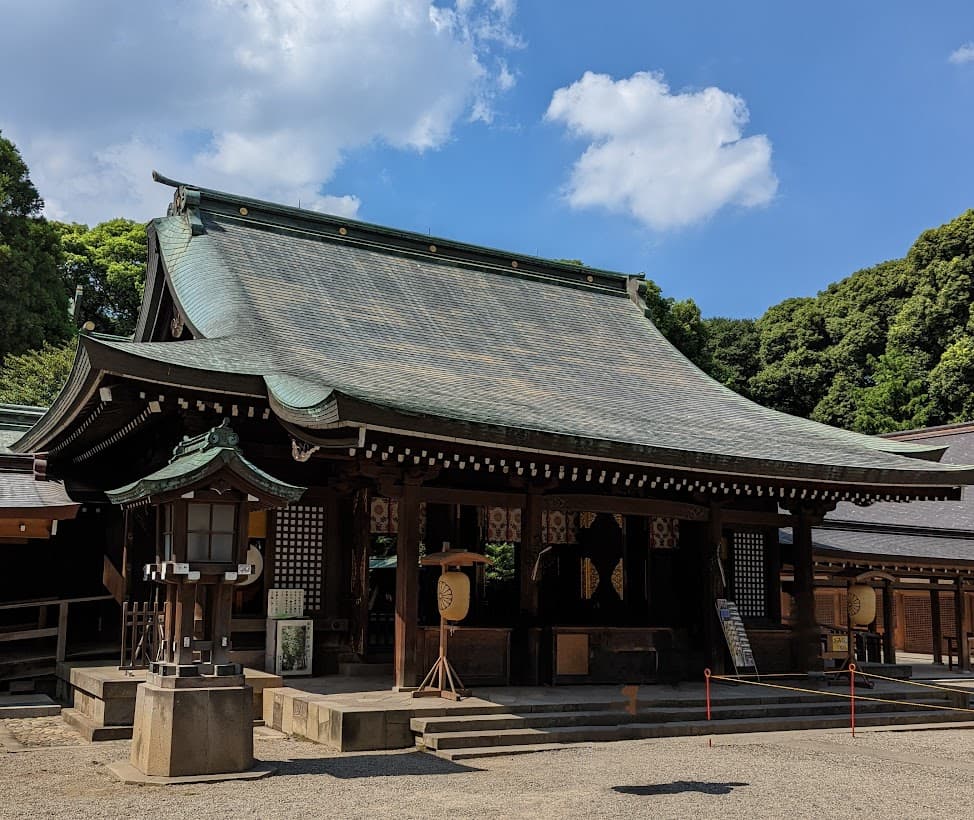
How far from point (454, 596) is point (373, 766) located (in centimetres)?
251

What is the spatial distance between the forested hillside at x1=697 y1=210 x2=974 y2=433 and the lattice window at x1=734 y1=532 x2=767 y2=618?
70.9ft

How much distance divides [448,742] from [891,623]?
1241 cm

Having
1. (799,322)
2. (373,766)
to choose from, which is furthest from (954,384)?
(373,766)

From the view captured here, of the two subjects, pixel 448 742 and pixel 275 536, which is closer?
pixel 448 742

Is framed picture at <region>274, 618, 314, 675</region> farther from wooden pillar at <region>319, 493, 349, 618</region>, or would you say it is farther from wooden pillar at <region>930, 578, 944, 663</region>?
wooden pillar at <region>930, 578, 944, 663</region>

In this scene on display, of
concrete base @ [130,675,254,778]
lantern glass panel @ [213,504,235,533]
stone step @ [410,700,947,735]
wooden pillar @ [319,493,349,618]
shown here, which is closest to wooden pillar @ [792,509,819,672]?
stone step @ [410,700,947,735]

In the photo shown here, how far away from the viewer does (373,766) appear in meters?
8.56

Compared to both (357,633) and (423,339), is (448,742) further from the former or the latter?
(423,339)

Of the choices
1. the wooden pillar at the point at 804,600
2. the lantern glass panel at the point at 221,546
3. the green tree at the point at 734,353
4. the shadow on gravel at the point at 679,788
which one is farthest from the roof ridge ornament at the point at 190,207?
the green tree at the point at 734,353

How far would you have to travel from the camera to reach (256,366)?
1091cm

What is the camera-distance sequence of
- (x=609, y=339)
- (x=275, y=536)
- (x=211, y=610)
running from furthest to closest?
(x=609, y=339) → (x=275, y=536) → (x=211, y=610)

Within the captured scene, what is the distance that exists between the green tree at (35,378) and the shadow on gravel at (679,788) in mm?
20877

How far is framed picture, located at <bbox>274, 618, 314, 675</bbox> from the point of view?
11906 millimetres

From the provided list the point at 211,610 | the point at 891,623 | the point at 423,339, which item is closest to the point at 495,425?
the point at 211,610
